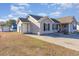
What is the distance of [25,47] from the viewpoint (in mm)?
9508

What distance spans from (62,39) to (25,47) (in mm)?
2042

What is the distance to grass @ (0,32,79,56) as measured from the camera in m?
9.11

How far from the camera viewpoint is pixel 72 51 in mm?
9305

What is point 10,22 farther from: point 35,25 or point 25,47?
point 35,25

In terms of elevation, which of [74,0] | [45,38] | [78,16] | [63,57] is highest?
[74,0]

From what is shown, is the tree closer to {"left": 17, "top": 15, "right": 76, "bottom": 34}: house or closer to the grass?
{"left": 17, "top": 15, "right": 76, "bottom": 34}: house

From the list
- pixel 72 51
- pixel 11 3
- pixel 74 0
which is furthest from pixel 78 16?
pixel 11 3

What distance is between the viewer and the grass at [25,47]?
29.9ft

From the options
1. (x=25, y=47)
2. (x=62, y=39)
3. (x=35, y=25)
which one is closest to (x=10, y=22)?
(x=25, y=47)

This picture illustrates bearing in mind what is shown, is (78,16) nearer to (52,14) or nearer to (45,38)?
(52,14)

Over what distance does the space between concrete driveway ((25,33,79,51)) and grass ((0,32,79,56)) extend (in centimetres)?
30

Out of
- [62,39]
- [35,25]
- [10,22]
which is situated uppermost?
[10,22]

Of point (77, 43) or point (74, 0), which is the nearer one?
point (74, 0)

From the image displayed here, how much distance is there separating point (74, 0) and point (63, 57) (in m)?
2.55
